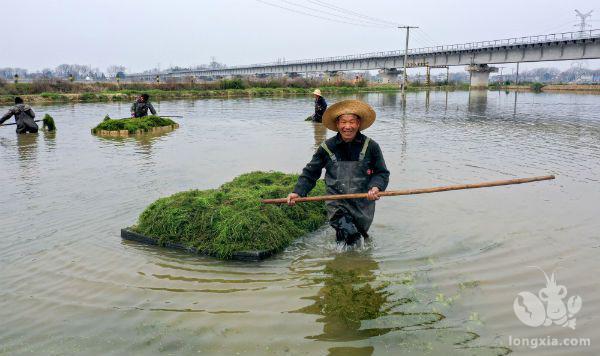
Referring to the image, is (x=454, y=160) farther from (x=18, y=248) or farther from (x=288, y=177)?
(x=18, y=248)

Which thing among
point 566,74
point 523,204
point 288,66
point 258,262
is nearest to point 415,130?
point 523,204

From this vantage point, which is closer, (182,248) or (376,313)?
(376,313)

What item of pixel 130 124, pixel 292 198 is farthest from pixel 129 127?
pixel 292 198

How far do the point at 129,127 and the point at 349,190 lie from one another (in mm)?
14168

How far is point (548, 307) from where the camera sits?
4.39m

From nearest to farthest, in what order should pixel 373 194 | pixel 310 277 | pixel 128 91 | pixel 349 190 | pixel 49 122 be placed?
1. pixel 373 194
2. pixel 310 277
3. pixel 349 190
4. pixel 49 122
5. pixel 128 91

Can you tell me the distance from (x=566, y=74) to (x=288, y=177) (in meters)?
212

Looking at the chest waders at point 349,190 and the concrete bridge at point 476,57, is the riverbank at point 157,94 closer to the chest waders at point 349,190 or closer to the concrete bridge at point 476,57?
the concrete bridge at point 476,57

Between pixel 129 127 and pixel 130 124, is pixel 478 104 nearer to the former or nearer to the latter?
pixel 130 124

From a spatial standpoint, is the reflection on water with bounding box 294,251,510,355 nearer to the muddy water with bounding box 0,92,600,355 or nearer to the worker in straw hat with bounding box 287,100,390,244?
the muddy water with bounding box 0,92,600,355

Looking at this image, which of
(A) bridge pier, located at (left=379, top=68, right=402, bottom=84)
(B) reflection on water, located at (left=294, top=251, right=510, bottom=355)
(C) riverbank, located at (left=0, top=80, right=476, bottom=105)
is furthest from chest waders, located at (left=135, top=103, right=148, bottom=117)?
(A) bridge pier, located at (left=379, top=68, right=402, bottom=84)

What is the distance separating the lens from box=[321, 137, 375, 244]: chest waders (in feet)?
17.5

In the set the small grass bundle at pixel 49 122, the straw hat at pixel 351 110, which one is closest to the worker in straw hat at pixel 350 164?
the straw hat at pixel 351 110

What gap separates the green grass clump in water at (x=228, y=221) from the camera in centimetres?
577
